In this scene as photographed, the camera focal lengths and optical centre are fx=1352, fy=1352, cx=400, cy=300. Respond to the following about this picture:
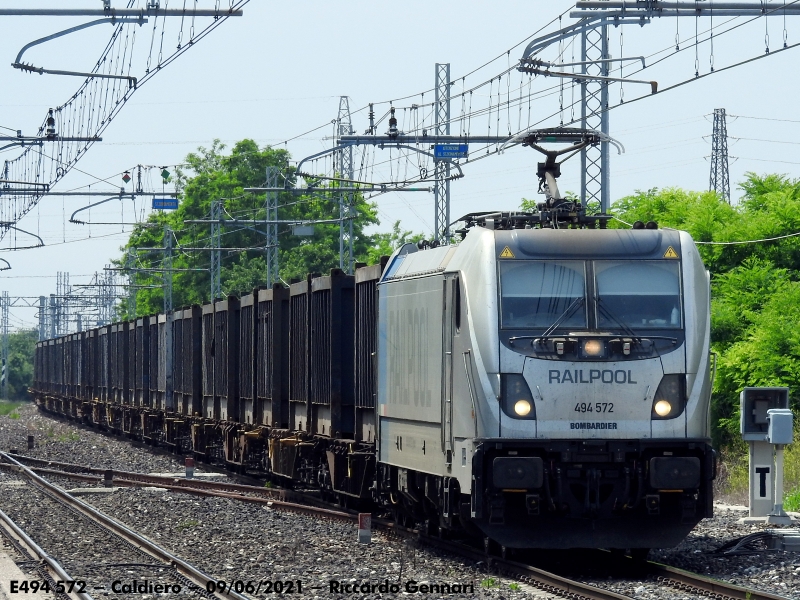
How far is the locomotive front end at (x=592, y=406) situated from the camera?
11.5 metres

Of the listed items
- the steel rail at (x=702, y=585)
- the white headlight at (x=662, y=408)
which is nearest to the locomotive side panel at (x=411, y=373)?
the white headlight at (x=662, y=408)

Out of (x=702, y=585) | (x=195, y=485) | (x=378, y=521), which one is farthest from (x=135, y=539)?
(x=195, y=485)

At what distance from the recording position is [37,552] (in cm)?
1397

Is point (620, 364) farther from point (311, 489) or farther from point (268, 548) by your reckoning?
point (311, 489)

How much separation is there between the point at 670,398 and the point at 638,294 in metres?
0.97

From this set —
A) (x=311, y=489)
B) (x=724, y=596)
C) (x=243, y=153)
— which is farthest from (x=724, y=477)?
(x=243, y=153)

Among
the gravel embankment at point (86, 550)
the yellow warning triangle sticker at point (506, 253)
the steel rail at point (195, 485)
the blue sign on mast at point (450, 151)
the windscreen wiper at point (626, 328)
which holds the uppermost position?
the blue sign on mast at point (450, 151)

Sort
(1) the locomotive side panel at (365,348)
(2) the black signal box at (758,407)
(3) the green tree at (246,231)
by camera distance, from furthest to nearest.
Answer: (3) the green tree at (246,231) → (1) the locomotive side panel at (365,348) → (2) the black signal box at (758,407)

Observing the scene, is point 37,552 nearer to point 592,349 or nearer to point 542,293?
point 542,293

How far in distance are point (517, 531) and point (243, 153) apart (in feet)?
213

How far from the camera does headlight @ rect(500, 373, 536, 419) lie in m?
11.5

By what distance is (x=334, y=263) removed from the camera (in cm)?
6981

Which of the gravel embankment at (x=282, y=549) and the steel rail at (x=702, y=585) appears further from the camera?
the gravel embankment at (x=282, y=549)

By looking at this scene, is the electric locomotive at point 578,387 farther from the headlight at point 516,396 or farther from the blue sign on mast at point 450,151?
the blue sign on mast at point 450,151
